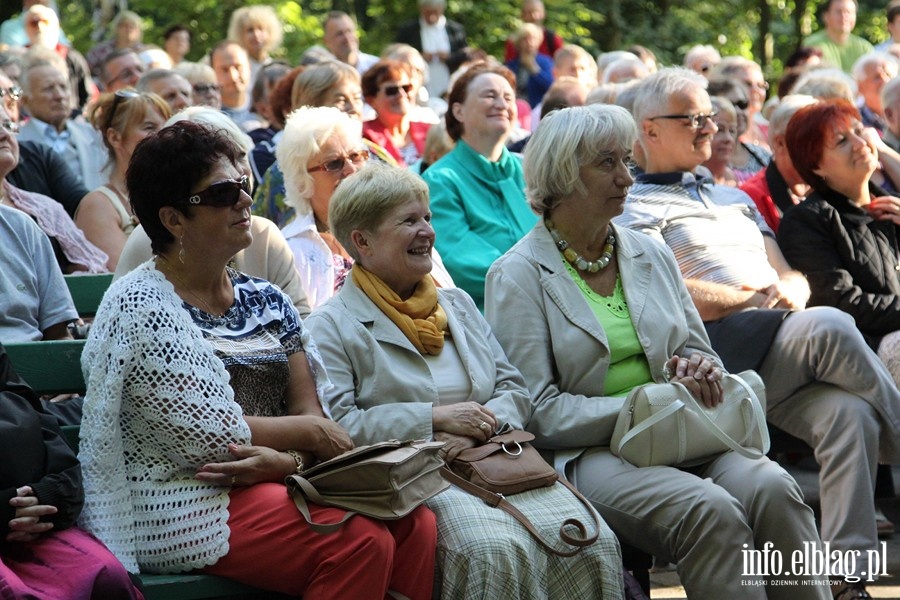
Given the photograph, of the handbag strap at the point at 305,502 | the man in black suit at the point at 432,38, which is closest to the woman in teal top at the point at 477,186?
the handbag strap at the point at 305,502

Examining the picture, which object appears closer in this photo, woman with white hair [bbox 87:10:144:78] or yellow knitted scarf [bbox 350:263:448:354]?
yellow knitted scarf [bbox 350:263:448:354]

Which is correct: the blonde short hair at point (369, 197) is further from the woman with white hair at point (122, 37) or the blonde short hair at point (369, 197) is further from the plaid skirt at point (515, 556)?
the woman with white hair at point (122, 37)

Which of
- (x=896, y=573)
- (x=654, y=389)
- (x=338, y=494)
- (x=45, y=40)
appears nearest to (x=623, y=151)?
(x=654, y=389)

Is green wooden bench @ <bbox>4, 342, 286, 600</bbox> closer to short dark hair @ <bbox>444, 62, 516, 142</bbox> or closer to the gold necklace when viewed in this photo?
the gold necklace

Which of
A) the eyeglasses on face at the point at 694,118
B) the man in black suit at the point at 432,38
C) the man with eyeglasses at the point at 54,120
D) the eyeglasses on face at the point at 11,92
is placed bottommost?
the man in black suit at the point at 432,38

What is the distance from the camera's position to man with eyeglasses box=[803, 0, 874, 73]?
13.8m

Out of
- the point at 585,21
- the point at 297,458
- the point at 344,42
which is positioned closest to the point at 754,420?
the point at 297,458

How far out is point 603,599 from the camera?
3816 mm

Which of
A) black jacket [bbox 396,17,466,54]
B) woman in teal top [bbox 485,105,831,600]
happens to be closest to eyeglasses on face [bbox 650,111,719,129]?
woman in teal top [bbox 485,105,831,600]

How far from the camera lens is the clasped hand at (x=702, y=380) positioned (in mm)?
4262

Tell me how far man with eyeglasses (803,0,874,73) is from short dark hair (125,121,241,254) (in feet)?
36.7

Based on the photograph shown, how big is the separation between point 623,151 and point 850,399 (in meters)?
1.38

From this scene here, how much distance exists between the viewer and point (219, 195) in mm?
3750

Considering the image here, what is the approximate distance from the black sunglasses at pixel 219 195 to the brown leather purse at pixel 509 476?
103 centimetres
